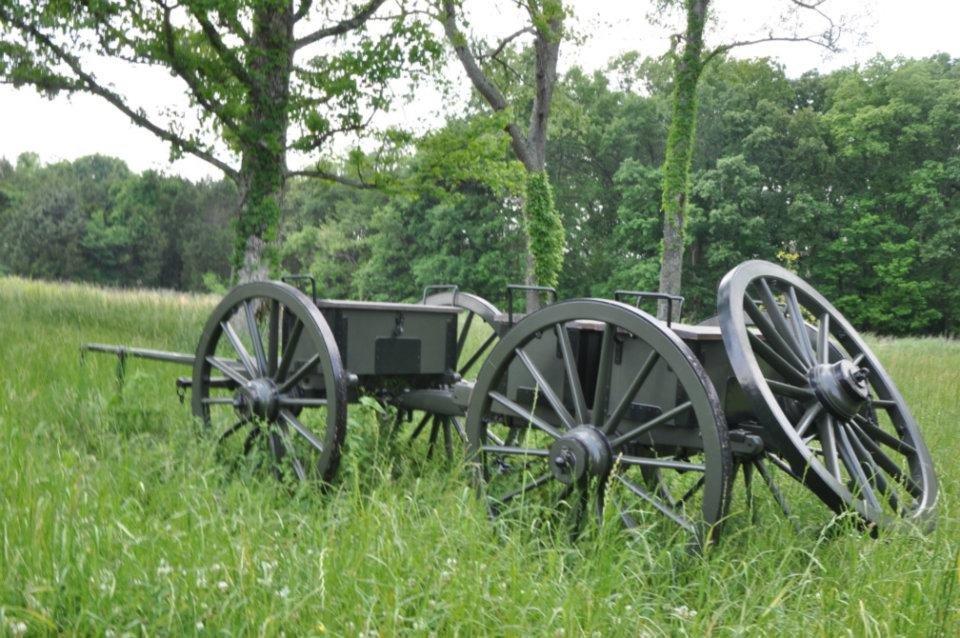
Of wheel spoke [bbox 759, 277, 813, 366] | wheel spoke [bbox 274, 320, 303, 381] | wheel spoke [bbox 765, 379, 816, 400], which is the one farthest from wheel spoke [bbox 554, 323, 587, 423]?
wheel spoke [bbox 274, 320, 303, 381]

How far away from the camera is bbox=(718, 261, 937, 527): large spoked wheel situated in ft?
9.70

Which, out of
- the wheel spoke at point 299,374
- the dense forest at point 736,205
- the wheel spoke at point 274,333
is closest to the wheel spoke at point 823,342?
the wheel spoke at point 299,374

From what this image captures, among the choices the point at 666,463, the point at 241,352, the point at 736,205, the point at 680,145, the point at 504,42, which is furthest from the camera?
the point at 736,205

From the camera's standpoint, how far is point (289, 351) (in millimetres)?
4328

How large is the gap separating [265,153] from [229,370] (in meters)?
6.84

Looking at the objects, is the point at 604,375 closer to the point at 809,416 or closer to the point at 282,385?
the point at 809,416

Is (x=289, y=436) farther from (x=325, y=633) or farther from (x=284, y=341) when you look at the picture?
(x=325, y=633)

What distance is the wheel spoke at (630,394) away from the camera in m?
3.13

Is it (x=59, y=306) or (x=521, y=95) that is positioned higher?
(x=521, y=95)

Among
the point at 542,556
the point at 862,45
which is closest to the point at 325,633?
the point at 542,556

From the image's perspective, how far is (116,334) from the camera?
10523 millimetres

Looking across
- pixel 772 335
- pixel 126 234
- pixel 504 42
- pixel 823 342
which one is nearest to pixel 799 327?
pixel 823 342

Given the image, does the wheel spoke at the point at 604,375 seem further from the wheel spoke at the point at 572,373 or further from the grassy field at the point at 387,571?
the grassy field at the point at 387,571

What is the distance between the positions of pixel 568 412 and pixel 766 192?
29.3 m
